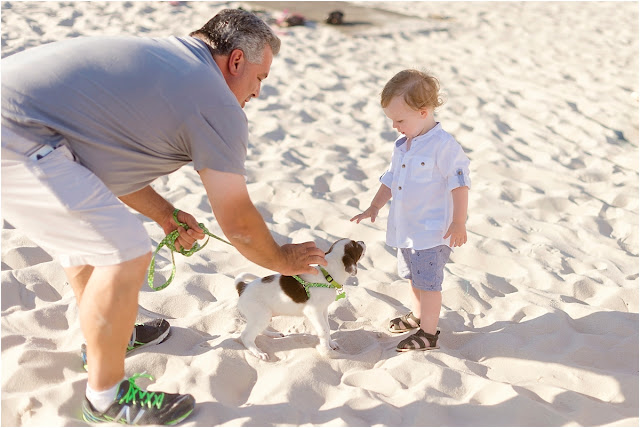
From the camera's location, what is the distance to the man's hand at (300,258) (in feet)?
8.42

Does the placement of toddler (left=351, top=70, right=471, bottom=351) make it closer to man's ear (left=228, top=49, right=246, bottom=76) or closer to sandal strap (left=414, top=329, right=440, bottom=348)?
sandal strap (left=414, top=329, right=440, bottom=348)

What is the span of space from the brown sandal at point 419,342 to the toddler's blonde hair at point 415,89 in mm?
1048

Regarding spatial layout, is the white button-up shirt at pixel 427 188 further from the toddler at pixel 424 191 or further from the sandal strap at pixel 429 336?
the sandal strap at pixel 429 336

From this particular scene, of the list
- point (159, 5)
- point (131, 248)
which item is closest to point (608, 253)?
point (131, 248)

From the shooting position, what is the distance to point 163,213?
287cm

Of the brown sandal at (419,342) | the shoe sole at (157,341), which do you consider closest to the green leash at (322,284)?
the brown sandal at (419,342)

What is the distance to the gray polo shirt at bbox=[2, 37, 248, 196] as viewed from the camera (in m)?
2.15

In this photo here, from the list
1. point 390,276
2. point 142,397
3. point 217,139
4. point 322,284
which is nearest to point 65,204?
point 217,139

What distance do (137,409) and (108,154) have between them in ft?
3.01

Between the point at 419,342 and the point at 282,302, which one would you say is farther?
the point at 419,342

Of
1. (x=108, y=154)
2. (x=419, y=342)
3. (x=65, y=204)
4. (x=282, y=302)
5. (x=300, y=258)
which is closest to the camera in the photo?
(x=65, y=204)

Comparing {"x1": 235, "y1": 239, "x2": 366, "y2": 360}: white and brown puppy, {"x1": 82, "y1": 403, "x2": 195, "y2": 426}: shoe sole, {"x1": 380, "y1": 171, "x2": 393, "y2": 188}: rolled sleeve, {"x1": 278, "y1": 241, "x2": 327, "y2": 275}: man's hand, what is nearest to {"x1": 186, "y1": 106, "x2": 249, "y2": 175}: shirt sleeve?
{"x1": 278, "y1": 241, "x2": 327, "y2": 275}: man's hand

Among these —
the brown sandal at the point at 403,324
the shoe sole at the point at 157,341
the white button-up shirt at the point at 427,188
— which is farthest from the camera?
the brown sandal at the point at 403,324

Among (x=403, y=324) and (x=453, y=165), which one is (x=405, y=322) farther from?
(x=453, y=165)
